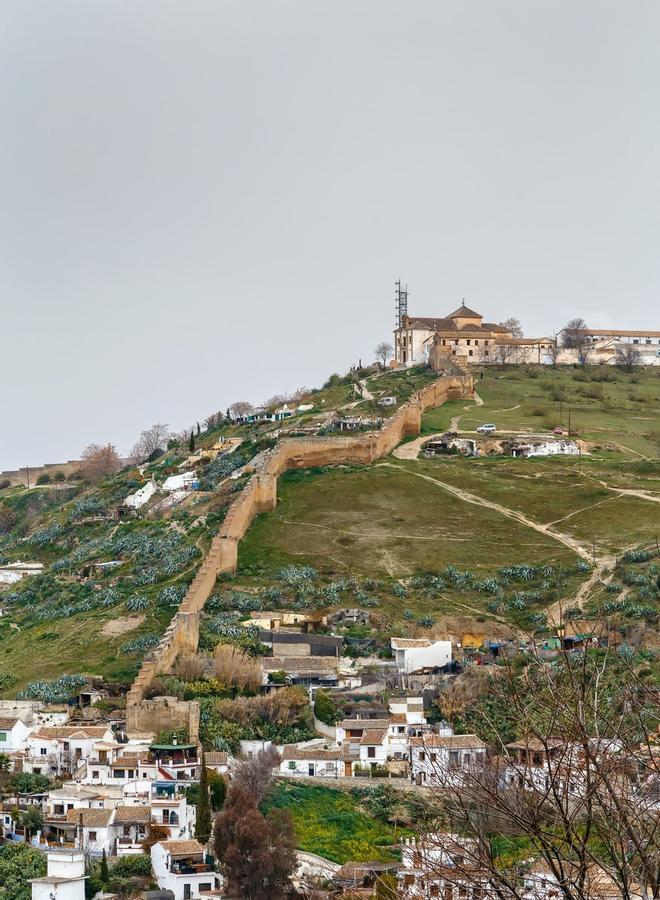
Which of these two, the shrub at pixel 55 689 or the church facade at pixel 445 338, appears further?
the church facade at pixel 445 338

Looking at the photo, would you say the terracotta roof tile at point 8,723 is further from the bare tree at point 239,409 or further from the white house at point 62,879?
the bare tree at point 239,409

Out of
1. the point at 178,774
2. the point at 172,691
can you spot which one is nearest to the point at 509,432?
the point at 172,691

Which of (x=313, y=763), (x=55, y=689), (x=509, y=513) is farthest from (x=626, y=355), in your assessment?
(x=313, y=763)

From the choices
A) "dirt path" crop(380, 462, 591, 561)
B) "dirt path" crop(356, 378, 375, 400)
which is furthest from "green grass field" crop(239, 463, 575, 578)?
"dirt path" crop(356, 378, 375, 400)

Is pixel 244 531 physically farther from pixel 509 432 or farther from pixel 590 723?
pixel 590 723

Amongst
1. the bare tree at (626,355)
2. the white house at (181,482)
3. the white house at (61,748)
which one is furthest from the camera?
the bare tree at (626,355)

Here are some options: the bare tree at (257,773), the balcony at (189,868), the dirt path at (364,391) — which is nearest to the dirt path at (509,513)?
the dirt path at (364,391)
